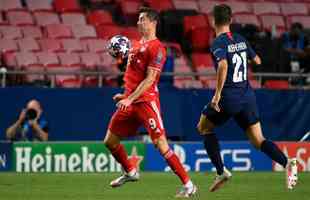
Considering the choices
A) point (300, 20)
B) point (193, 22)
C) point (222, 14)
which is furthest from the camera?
point (300, 20)

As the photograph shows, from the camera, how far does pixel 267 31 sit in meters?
24.5

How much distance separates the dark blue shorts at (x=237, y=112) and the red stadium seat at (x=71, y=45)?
9.54 m

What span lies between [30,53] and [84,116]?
2.27 metres

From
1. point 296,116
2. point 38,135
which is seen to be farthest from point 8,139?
point 296,116

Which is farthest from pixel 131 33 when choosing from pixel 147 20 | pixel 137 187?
pixel 147 20

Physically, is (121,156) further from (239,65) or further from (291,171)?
(291,171)

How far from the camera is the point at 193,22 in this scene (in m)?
24.0

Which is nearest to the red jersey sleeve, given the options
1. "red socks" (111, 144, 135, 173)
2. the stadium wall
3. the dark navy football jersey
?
the dark navy football jersey

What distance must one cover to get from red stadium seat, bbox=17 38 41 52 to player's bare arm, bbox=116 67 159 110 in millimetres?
9445

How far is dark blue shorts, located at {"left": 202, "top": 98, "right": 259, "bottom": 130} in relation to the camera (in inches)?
510

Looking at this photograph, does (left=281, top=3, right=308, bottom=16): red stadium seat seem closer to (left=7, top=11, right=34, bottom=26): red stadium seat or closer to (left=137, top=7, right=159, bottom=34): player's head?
(left=7, top=11, right=34, bottom=26): red stadium seat

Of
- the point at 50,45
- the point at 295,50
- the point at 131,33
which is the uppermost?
the point at 131,33

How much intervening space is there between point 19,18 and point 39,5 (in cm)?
87

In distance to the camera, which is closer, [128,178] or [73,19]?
[128,178]
